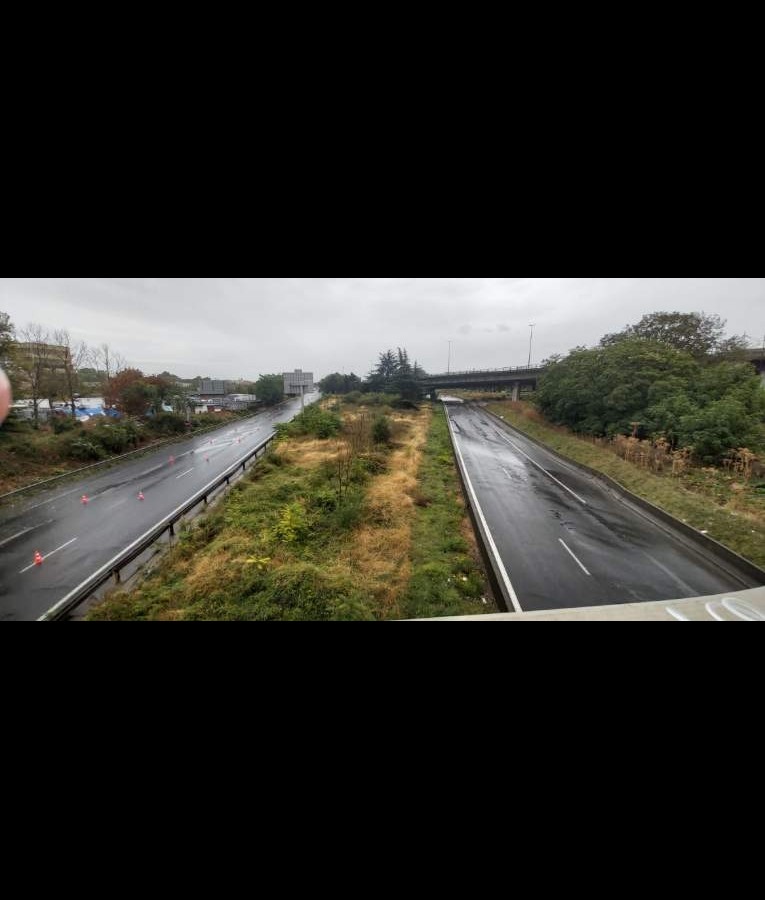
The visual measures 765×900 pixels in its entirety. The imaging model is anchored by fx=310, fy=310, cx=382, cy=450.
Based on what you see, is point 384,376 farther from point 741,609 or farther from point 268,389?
point 741,609

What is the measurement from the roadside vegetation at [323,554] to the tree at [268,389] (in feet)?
50.6

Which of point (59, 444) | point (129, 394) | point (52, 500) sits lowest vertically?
point (52, 500)

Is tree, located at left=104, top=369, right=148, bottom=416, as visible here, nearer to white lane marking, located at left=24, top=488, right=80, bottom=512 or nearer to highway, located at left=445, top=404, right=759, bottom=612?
white lane marking, located at left=24, top=488, right=80, bottom=512

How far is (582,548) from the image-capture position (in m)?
4.55

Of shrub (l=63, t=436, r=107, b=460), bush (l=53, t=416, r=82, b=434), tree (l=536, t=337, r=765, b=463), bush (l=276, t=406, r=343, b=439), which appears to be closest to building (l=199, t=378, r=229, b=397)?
bush (l=53, t=416, r=82, b=434)

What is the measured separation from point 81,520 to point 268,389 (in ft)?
55.8

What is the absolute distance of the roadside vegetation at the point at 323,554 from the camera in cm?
302

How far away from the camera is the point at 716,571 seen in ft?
13.5

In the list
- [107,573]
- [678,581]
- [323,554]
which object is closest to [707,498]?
[678,581]

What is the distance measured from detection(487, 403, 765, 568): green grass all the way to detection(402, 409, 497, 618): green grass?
3.68m
